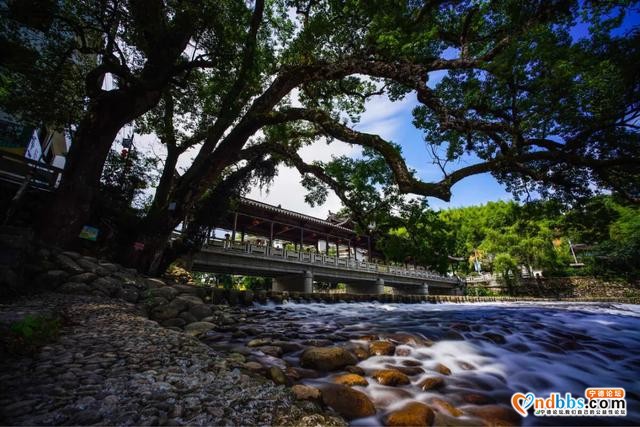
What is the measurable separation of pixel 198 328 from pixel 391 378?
3166mm

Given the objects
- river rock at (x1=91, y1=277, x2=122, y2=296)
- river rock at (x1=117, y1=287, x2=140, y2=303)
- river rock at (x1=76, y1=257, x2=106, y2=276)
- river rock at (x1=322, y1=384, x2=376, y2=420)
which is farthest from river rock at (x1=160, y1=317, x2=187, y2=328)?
river rock at (x1=322, y1=384, x2=376, y2=420)

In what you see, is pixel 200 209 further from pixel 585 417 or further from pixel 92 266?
pixel 585 417

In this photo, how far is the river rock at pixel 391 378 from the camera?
2666mm

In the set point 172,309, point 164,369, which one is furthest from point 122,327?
point 172,309

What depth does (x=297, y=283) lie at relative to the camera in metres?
19.4

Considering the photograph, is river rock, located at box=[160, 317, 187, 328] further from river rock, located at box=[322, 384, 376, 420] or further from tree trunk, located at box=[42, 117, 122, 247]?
tree trunk, located at box=[42, 117, 122, 247]

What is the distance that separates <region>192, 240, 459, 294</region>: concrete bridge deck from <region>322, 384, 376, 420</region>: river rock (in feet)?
45.2

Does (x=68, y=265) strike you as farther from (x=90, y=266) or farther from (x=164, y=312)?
(x=164, y=312)

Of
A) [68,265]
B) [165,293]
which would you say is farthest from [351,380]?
[68,265]

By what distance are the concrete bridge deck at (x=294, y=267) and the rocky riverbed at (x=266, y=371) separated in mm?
10661

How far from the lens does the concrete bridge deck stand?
15648 mm

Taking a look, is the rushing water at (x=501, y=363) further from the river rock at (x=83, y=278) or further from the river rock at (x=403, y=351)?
the river rock at (x=83, y=278)

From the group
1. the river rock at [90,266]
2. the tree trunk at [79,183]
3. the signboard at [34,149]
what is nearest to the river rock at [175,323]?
the river rock at [90,266]

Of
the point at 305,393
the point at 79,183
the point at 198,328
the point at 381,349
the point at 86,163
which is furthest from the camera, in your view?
the point at 86,163
